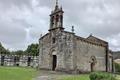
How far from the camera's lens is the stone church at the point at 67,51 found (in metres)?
32.3

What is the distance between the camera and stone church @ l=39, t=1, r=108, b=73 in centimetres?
3228

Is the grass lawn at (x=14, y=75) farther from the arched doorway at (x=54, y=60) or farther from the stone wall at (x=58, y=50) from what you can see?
the arched doorway at (x=54, y=60)

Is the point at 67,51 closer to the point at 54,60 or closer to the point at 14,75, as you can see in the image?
the point at 54,60

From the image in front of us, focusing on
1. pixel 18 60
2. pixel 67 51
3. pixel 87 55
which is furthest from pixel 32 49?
pixel 67 51

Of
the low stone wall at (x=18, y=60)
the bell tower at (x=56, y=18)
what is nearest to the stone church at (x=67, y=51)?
the bell tower at (x=56, y=18)

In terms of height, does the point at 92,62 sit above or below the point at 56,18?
below

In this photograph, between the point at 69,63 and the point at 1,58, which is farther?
the point at 1,58

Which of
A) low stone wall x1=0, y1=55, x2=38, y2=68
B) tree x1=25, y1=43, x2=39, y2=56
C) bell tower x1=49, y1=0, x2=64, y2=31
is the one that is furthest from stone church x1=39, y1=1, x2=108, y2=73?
tree x1=25, y1=43, x2=39, y2=56

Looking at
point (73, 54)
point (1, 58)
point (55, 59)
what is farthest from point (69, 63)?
point (1, 58)

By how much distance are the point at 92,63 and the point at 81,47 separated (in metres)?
4.03

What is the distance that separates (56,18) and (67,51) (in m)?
6.30

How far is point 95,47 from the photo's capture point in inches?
1431

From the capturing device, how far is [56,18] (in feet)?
119

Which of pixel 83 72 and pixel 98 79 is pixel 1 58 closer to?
pixel 83 72
